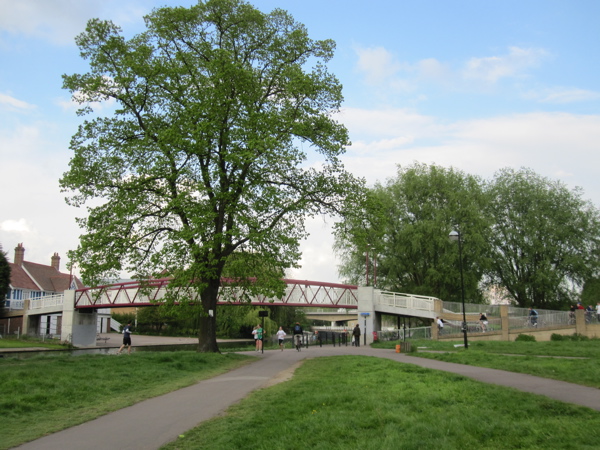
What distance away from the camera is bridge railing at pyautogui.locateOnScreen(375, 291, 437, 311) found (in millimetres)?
42656

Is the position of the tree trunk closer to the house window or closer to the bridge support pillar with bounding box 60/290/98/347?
the bridge support pillar with bounding box 60/290/98/347

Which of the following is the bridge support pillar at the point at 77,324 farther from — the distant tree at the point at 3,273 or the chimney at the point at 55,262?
the chimney at the point at 55,262

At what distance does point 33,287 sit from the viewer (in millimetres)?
74312

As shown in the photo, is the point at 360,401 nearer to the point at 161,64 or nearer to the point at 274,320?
the point at 161,64

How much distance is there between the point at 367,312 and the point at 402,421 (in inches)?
1396

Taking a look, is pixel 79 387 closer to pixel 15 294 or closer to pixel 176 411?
pixel 176 411

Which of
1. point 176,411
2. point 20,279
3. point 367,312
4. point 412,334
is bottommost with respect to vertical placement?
point 176,411

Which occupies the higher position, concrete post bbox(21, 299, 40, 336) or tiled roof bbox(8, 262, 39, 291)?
tiled roof bbox(8, 262, 39, 291)

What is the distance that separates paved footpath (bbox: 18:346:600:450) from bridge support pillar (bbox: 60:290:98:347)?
138 ft

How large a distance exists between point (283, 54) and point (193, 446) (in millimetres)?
22013

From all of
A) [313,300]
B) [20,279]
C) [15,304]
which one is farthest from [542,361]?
[20,279]

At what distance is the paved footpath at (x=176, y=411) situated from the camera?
26.6 feet

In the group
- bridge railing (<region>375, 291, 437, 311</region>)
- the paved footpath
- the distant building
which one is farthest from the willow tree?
the distant building

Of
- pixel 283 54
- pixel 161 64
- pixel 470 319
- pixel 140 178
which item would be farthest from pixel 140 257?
pixel 470 319
